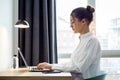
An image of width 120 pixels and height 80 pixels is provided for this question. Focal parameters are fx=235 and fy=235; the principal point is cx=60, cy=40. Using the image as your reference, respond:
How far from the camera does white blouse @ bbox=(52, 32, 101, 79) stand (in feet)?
6.21

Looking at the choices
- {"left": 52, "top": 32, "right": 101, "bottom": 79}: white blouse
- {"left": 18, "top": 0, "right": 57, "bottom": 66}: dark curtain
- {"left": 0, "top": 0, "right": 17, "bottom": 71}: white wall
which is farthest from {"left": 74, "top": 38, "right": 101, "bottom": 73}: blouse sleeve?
{"left": 18, "top": 0, "right": 57, "bottom": 66}: dark curtain

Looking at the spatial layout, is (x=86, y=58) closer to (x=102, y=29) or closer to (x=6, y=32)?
(x=6, y=32)

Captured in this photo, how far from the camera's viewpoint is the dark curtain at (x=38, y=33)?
347 cm

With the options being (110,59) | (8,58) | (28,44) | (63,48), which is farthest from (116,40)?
(8,58)

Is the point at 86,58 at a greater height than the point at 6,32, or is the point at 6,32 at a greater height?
the point at 6,32

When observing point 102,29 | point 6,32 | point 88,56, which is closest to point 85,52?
point 88,56

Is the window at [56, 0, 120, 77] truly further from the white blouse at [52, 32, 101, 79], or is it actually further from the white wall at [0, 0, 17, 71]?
the white blouse at [52, 32, 101, 79]

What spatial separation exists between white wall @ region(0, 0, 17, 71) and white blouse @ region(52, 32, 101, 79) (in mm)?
1076

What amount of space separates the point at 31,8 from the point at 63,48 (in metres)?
0.81

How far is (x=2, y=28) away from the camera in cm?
278

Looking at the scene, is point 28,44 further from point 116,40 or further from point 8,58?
point 116,40

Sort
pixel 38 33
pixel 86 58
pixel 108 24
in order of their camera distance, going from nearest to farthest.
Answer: pixel 86 58, pixel 38 33, pixel 108 24

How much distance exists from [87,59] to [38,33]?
1.70 m

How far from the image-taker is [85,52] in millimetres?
1904
